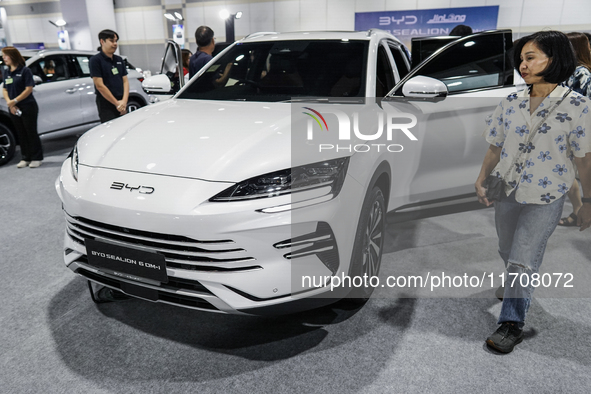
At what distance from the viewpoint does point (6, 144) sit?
19.6 ft

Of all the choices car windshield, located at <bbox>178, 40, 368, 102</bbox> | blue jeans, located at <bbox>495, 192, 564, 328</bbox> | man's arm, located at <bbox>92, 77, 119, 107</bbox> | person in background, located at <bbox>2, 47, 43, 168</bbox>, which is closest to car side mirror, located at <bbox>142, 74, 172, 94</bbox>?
car windshield, located at <bbox>178, 40, 368, 102</bbox>

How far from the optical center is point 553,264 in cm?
306

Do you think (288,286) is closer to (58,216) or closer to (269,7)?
(58,216)

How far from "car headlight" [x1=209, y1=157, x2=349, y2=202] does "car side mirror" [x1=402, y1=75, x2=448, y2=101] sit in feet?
2.69

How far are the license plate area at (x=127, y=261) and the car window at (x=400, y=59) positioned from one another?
2.28 m

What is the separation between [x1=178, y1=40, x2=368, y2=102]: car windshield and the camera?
8.71ft

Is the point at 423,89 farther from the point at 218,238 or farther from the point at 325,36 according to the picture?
the point at 218,238

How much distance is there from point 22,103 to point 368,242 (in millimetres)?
5307

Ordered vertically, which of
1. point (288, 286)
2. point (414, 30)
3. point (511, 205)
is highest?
point (414, 30)

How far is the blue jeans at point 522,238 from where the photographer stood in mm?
1936

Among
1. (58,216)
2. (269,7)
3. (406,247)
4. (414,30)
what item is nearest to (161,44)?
(269,7)

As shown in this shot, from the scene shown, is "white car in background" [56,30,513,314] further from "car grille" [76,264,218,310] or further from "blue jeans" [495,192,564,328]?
"blue jeans" [495,192,564,328]

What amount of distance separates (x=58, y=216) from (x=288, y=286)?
3.10 m

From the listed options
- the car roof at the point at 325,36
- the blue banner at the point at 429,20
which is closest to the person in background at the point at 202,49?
the car roof at the point at 325,36
